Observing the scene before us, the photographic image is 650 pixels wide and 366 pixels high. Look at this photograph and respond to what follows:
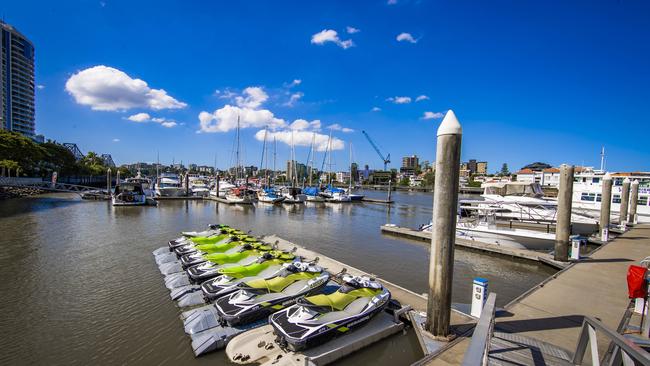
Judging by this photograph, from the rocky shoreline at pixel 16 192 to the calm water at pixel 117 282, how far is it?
2373 centimetres

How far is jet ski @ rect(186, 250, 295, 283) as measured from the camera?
40.2 feet

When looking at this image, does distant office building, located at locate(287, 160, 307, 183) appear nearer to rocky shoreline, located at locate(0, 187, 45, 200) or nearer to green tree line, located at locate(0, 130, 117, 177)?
rocky shoreline, located at locate(0, 187, 45, 200)

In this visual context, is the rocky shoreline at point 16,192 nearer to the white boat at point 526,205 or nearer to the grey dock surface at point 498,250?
the grey dock surface at point 498,250

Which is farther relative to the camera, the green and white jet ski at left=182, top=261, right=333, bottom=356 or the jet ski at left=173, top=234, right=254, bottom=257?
the jet ski at left=173, top=234, right=254, bottom=257

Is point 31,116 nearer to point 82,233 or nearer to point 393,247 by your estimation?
point 82,233

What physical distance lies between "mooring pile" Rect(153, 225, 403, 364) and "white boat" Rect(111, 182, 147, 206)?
3516 centimetres

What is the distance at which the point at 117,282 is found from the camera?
13.2 meters

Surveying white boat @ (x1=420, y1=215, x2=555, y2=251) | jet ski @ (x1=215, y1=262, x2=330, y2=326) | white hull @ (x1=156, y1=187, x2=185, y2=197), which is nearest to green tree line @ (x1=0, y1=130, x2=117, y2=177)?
white hull @ (x1=156, y1=187, x2=185, y2=197)

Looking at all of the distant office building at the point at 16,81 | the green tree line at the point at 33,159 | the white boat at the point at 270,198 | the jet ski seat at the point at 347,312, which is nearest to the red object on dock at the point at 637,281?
the jet ski seat at the point at 347,312

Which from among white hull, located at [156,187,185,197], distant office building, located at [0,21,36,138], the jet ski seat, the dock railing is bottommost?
white hull, located at [156,187,185,197]

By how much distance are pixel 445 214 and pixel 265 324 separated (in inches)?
253

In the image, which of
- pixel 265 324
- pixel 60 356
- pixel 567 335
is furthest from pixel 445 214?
pixel 60 356

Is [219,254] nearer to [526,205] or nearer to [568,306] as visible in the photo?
[568,306]

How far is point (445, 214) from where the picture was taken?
726cm
